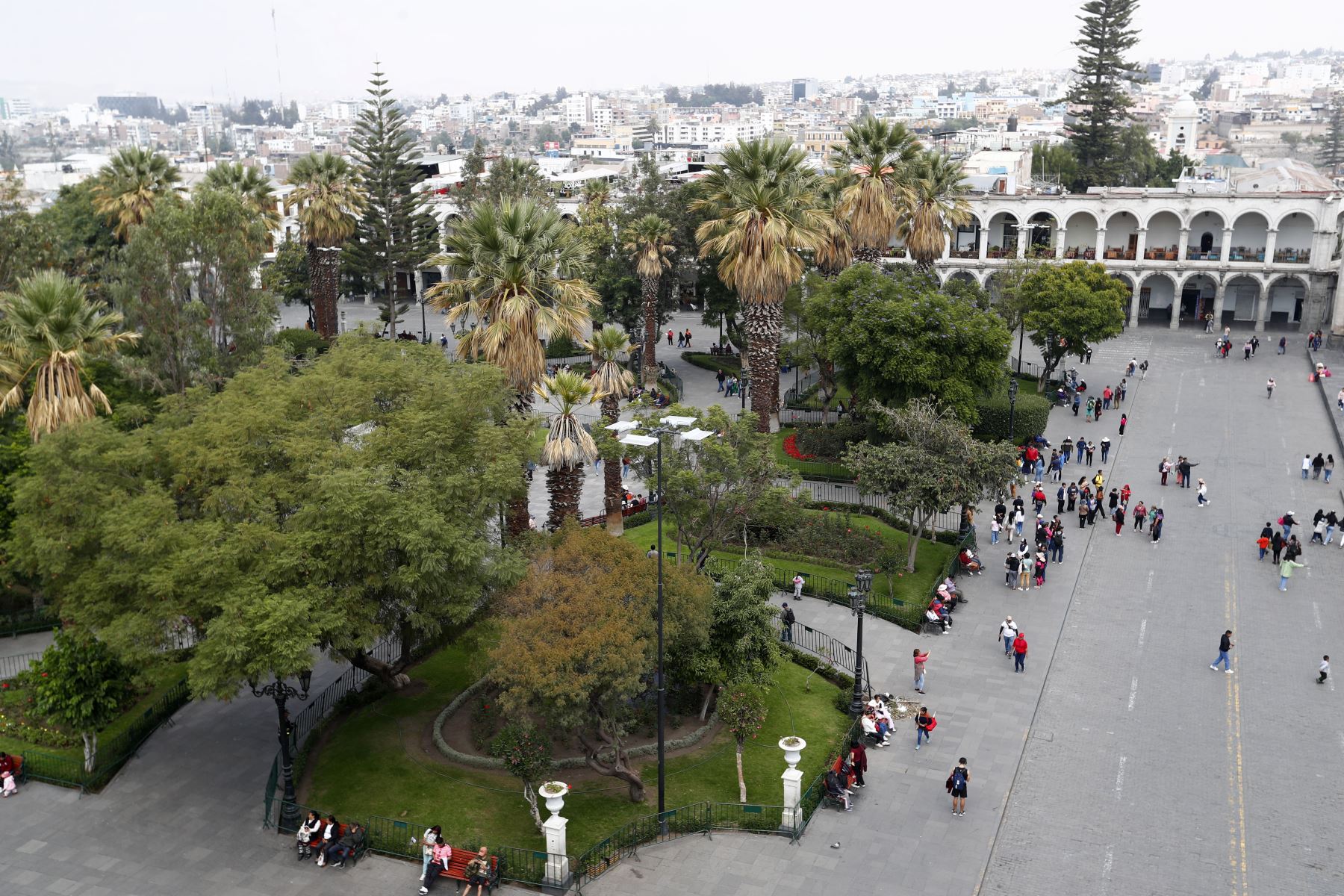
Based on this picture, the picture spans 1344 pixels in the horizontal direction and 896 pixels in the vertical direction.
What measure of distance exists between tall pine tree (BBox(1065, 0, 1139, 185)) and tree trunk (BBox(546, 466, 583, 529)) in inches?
2104

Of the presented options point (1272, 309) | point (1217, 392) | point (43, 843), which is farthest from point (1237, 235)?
point (43, 843)

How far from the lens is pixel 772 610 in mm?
21844

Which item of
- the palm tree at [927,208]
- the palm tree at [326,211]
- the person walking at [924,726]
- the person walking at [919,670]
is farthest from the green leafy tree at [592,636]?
the palm tree at [326,211]

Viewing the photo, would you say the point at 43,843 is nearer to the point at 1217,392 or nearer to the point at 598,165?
the point at 1217,392

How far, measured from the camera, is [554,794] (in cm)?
1833

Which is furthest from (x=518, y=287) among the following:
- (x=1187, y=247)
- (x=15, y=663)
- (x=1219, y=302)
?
(x=1187, y=247)

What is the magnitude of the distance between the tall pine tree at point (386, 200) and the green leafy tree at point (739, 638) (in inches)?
1436

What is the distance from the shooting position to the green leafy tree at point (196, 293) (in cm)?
3247

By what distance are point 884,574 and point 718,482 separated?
6.19 metres

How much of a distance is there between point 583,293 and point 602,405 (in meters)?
8.18

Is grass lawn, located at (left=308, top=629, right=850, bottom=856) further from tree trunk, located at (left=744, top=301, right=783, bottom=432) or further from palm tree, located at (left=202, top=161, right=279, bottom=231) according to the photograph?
palm tree, located at (left=202, top=161, right=279, bottom=231)

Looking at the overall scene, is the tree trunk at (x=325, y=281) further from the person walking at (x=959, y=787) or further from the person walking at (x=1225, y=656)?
the person walking at (x=959, y=787)

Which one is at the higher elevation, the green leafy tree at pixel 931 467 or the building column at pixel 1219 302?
the building column at pixel 1219 302

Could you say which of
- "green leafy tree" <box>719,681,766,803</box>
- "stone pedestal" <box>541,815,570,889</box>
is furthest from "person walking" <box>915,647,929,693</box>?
"stone pedestal" <box>541,815,570,889</box>
